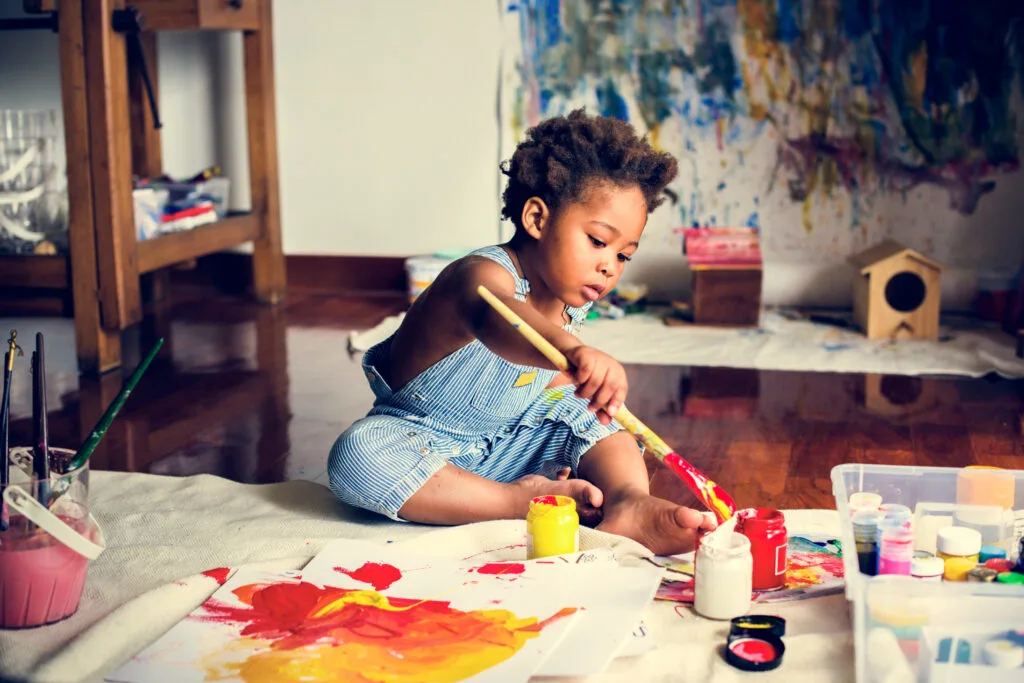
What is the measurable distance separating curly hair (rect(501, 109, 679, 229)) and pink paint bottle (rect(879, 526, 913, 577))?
0.50 metres

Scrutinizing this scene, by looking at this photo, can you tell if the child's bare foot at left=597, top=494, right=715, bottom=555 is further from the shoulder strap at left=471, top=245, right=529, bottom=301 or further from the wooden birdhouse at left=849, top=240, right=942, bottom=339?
the wooden birdhouse at left=849, top=240, right=942, bottom=339

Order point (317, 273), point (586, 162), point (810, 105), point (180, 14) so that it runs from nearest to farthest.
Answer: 1. point (586, 162)
2. point (180, 14)
3. point (810, 105)
4. point (317, 273)

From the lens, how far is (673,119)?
9.39 ft

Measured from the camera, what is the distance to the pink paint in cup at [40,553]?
104 cm

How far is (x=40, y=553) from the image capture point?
1052mm

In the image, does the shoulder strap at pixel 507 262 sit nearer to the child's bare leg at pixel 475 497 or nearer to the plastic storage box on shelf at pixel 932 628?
the child's bare leg at pixel 475 497

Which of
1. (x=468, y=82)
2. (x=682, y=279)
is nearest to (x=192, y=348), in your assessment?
(x=468, y=82)

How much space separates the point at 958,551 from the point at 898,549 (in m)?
0.08

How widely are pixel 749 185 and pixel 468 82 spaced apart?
0.75 meters

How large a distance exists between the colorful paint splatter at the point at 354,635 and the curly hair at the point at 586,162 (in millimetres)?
511

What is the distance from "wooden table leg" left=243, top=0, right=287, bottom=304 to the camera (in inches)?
112

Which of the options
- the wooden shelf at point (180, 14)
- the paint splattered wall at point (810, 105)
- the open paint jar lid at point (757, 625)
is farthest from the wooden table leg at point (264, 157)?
the open paint jar lid at point (757, 625)

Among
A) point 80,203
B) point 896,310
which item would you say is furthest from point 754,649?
point 896,310

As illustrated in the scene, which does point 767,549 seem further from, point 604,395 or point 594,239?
point 594,239
